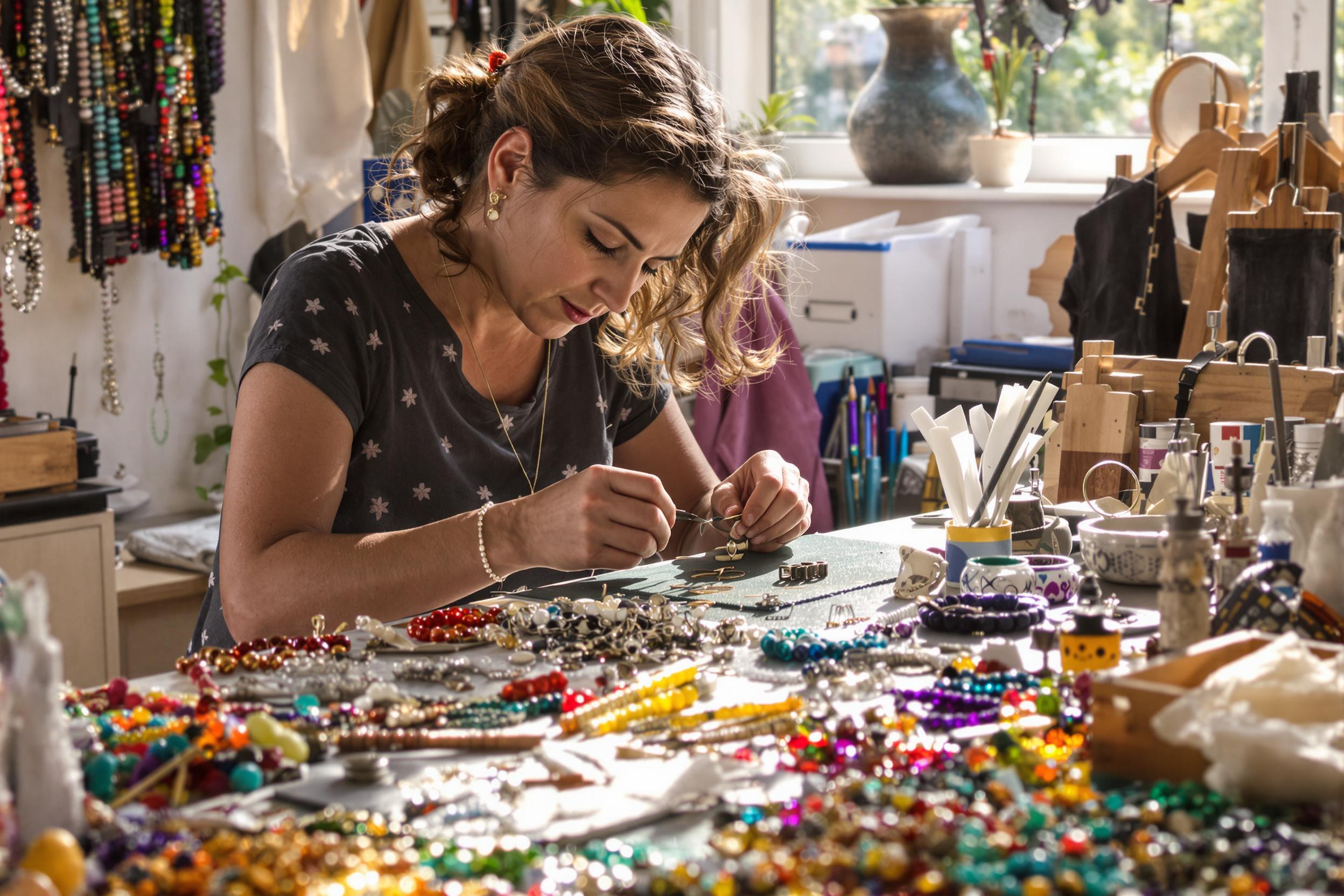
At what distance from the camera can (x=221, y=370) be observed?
11.2 feet

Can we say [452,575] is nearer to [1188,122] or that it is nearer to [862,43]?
[1188,122]

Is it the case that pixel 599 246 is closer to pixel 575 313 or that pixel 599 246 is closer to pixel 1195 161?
pixel 575 313

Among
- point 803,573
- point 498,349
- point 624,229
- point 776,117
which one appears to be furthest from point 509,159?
point 776,117

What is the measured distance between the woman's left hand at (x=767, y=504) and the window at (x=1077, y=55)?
221 cm

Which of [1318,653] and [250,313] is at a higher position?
[250,313]

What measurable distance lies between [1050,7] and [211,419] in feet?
7.59

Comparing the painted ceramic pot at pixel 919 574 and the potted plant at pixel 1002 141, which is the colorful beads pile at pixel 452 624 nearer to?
the painted ceramic pot at pixel 919 574

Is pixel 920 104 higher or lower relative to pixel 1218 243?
higher

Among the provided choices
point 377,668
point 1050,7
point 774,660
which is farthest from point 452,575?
point 1050,7

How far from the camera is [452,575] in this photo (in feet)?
4.63

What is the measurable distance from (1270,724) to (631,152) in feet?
3.08

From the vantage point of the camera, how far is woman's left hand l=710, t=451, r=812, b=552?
1.65m

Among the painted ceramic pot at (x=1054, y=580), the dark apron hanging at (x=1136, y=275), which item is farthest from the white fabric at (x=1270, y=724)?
the dark apron hanging at (x=1136, y=275)

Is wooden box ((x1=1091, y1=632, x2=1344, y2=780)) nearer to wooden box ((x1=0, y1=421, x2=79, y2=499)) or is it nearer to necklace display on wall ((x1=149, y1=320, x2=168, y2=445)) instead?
wooden box ((x1=0, y1=421, x2=79, y2=499))
